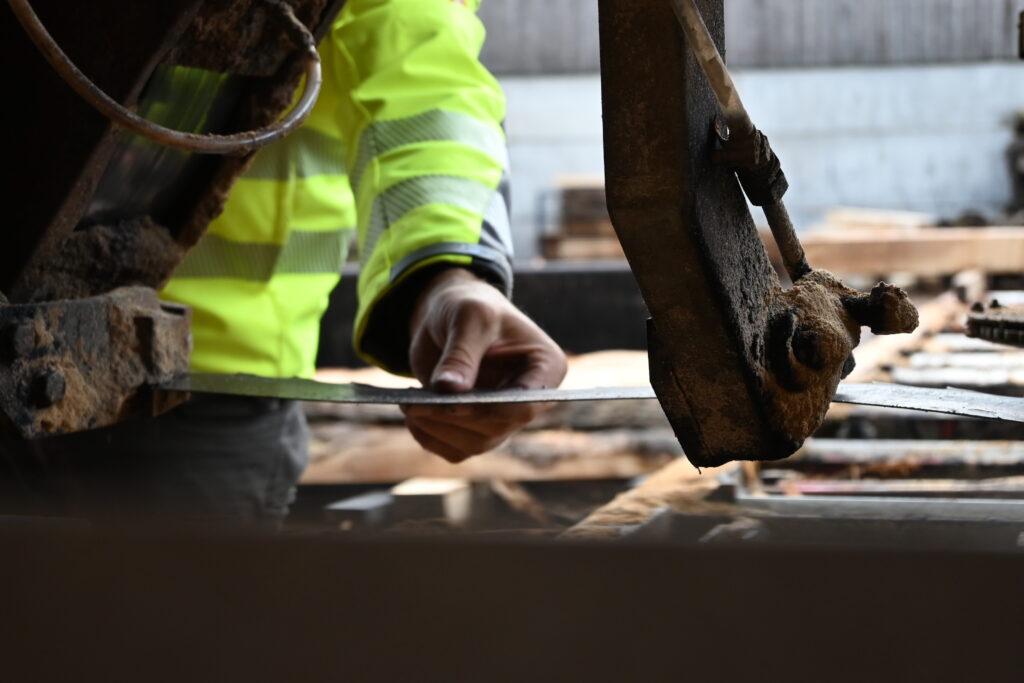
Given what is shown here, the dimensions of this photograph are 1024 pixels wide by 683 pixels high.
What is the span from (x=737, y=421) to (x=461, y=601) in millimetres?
378

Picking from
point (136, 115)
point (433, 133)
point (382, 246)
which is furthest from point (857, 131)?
point (136, 115)

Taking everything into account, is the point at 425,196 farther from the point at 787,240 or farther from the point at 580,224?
the point at 580,224

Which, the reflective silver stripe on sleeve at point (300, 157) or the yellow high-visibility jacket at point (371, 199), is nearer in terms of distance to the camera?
the yellow high-visibility jacket at point (371, 199)

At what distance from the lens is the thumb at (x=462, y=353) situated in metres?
1.62

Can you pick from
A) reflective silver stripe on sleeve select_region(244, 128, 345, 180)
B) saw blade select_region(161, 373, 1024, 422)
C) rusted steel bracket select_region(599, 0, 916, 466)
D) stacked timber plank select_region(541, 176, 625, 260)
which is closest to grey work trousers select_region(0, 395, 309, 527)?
reflective silver stripe on sleeve select_region(244, 128, 345, 180)

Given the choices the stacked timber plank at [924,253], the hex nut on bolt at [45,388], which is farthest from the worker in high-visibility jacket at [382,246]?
the stacked timber plank at [924,253]

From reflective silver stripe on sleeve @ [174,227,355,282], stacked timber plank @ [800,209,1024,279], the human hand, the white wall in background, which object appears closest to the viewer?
the human hand

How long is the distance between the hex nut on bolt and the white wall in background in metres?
12.4

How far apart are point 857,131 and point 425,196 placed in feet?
41.5

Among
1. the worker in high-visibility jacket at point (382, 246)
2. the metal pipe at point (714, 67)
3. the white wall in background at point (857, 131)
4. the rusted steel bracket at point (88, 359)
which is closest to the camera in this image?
the metal pipe at point (714, 67)

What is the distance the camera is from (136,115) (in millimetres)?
1131

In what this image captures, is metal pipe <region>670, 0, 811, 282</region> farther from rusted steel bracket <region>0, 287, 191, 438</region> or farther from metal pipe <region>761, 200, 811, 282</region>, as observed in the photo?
rusted steel bracket <region>0, 287, 191, 438</region>

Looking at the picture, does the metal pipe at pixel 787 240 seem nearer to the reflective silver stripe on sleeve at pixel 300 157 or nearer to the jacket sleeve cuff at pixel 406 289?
the jacket sleeve cuff at pixel 406 289

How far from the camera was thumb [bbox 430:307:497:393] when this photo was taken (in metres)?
1.62
